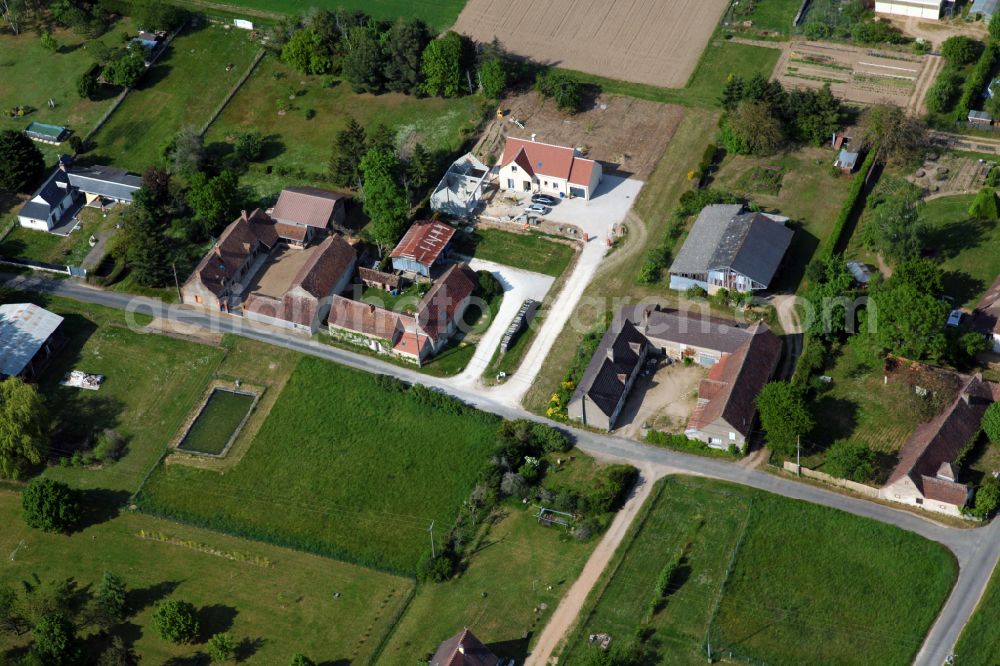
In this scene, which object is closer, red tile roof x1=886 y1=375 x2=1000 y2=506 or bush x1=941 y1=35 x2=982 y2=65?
red tile roof x1=886 y1=375 x2=1000 y2=506

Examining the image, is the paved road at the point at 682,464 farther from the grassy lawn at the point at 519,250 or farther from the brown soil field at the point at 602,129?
the brown soil field at the point at 602,129

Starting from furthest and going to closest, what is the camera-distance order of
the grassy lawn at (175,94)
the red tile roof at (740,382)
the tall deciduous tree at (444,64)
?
the grassy lawn at (175,94) → the tall deciduous tree at (444,64) → the red tile roof at (740,382)

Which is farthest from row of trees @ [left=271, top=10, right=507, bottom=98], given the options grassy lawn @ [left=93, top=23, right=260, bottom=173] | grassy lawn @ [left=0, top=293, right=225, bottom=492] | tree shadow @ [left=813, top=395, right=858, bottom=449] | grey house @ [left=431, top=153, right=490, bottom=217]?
tree shadow @ [left=813, top=395, right=858, bottom=449]

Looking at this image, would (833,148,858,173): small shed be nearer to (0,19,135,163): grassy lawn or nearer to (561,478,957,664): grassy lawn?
(561,478,957,664): grassy lawn

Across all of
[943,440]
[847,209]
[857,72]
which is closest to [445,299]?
[847,209]

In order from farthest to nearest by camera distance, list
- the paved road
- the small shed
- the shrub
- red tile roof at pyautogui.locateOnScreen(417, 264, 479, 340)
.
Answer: the small shed < red tile roof at pyautogui.locateOnScreen(417, 264, 479, 340) < the shrub < the paved road

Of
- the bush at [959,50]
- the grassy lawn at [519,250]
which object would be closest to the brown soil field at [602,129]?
the grassy lawn at [519,250]

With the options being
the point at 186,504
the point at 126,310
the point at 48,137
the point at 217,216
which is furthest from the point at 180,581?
the point at 48,137
